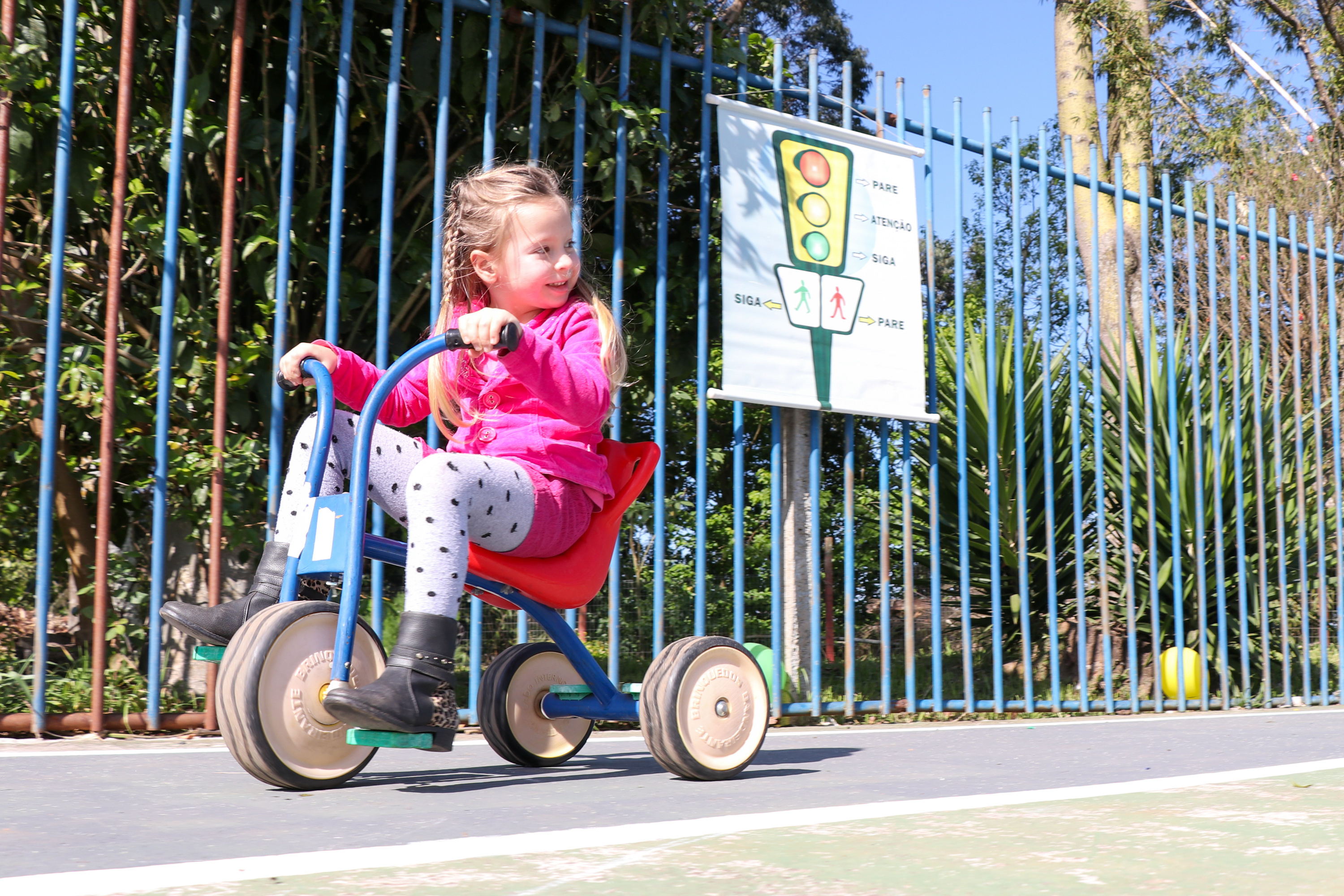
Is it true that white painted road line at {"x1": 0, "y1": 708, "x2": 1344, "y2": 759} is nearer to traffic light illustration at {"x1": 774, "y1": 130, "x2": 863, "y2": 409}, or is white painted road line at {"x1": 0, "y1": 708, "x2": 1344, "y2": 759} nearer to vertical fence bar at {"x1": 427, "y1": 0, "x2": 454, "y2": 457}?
vertical fence bar at {"x1": 427, "y1": 0, "x2": 454, "y2": 457}

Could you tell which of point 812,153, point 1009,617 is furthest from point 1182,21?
point 812,153

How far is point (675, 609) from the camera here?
5.89m

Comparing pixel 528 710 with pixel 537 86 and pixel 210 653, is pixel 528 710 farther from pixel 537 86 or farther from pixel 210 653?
pixel 537 86

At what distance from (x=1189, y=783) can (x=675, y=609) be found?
341 cm

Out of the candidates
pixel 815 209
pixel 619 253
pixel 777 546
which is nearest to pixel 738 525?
pixel 777 546

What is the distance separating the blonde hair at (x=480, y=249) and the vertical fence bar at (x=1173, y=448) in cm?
391

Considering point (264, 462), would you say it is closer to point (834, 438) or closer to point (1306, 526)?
point (834, 438)

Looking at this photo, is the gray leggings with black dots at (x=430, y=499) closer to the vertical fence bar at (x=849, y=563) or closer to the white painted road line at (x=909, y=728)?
the white painted road line at (x=909, y=728)

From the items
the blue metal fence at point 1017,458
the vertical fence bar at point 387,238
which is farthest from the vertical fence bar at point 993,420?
the vertical fence bar at point 387,238

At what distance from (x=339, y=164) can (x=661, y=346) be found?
123 cm

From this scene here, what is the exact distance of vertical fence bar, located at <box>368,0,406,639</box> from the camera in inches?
148

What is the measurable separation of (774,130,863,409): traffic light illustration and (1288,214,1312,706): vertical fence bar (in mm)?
3017

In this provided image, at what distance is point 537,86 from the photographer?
13.8 ft

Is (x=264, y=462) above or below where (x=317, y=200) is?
below
